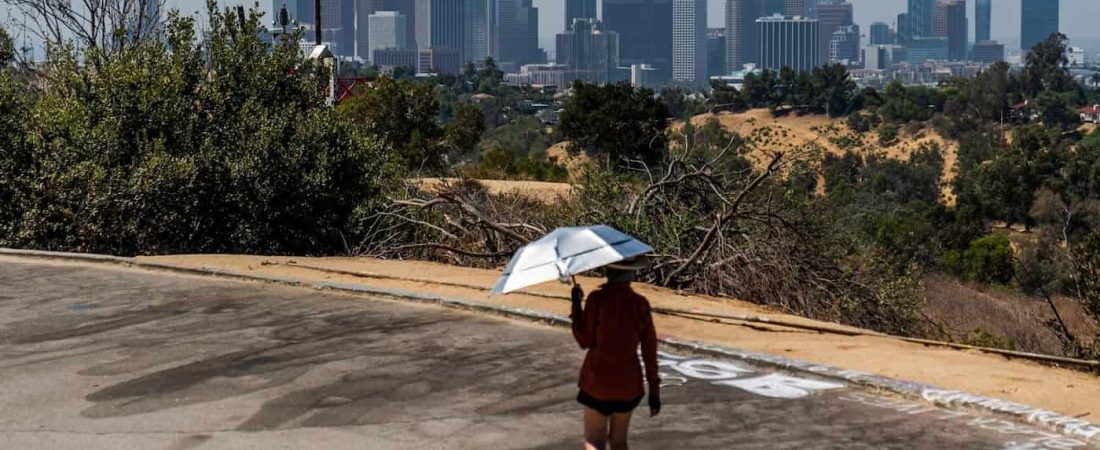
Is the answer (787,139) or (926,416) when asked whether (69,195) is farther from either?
(787,139)

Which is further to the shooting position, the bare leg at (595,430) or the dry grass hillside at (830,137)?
the dry grass hillside at (830,137)

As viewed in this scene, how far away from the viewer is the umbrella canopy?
20.8 ft

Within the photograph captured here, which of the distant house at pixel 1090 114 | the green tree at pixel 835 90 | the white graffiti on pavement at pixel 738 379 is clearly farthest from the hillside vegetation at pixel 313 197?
the green tree at pixel 835 90

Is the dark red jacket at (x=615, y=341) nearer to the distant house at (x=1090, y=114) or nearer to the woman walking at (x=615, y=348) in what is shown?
the woman walking at (x=615, y=348)

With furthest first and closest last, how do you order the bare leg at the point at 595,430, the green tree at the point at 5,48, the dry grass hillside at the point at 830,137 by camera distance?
the dry grass hillside at the point at 830,137, the green tree at the point at 5,48, the bare leg at the point at 595,430

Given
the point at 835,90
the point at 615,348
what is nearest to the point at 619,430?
the point at 615,348

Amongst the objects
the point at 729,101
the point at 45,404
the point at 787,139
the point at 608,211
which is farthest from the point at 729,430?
the point at 729,101

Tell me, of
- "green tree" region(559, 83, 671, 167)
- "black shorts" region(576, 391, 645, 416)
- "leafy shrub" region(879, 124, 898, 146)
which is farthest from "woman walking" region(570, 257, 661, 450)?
"leafy shrub" region(879, 124, 898, 146)

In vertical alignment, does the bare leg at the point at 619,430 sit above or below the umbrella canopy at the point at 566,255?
below

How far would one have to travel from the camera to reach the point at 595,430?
681 cm

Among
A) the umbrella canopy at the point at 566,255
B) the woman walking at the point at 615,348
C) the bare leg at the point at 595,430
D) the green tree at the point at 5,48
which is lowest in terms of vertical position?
the bare leg at the point at 595,430

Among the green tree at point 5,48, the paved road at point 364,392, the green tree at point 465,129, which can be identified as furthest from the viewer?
the green tree at point 465,129

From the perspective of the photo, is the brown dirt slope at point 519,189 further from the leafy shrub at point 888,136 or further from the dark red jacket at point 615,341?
the leafy shrub at point 888,136

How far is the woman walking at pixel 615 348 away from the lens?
6668mm
